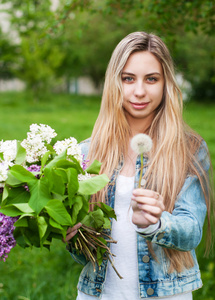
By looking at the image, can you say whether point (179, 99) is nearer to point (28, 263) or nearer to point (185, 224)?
point (185, 224)

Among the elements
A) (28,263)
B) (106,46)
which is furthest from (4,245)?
(106,46)

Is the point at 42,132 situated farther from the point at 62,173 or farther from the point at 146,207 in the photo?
the point at 146,207

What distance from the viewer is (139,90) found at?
2.07 meters

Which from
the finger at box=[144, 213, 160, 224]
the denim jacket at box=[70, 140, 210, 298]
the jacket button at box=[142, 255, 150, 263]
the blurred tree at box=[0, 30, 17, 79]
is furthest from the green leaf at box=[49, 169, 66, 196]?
the blurred tree at box=[0, 30, 17, 79]

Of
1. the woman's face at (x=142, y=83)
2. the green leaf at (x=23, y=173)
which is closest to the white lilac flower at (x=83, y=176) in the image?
the green leaf at (x=23, y=173)

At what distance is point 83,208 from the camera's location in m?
1.74

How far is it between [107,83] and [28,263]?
117 inches

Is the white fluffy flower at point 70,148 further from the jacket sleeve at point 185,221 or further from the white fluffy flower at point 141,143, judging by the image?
the jacket sleeve at point 185,221

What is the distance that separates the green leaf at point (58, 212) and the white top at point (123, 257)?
0.45 m

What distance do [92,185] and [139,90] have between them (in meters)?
0.62

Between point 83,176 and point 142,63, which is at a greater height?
point 142,63

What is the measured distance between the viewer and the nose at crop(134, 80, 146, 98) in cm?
207

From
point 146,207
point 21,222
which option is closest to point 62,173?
point 21,222

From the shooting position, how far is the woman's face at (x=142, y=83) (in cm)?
211
